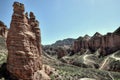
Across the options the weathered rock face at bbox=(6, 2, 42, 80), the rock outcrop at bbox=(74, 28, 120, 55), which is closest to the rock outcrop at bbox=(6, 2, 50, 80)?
the weathered rock face at bbox=(6, 2, 42, 80)

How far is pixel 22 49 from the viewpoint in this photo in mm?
49875

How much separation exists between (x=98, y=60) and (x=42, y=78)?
99699mm

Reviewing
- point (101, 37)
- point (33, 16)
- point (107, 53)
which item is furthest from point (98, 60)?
point (33, 16)

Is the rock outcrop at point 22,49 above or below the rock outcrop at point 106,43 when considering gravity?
below

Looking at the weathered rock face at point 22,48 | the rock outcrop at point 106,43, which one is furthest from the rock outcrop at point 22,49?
the rock outcrop at point 106,43

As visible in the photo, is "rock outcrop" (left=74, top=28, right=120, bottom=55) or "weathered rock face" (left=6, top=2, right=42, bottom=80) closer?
"weathered rock face" (left=6, top=2, right=42, bottom=80)

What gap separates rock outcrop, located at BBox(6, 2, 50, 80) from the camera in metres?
48.6

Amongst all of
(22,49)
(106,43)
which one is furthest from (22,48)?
(106,43)

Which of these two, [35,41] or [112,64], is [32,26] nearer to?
[35,41]

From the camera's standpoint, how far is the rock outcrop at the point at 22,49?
159 ft

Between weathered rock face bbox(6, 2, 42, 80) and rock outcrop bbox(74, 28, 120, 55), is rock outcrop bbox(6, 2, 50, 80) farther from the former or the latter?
rock outcrop bbox(74, 28, 120, 55)

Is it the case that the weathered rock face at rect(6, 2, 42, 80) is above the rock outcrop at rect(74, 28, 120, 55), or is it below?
below

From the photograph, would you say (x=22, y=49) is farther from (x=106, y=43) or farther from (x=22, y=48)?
(x=106, y=43)

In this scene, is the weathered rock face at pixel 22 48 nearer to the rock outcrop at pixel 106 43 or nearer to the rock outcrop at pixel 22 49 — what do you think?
the rock outcrop at pixel 22 49
